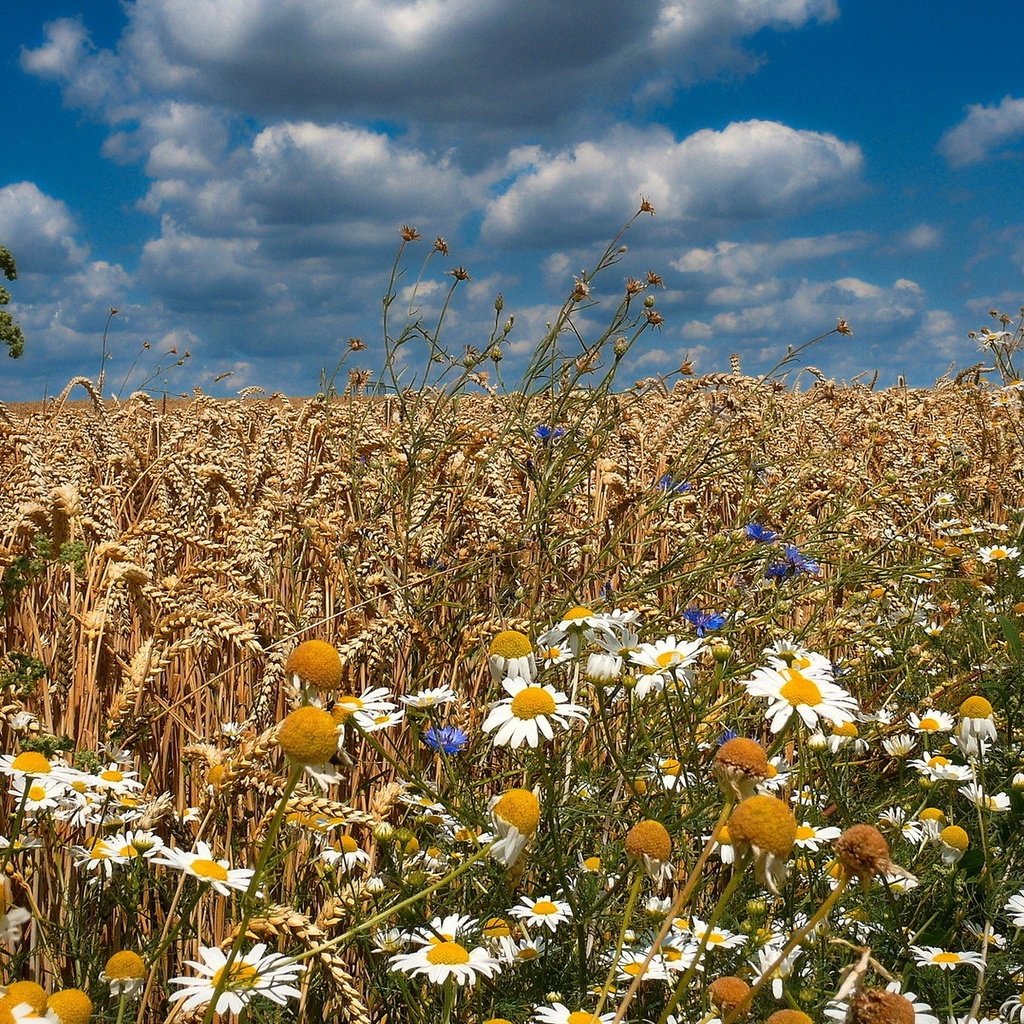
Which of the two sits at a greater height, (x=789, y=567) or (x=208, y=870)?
(x=789, y=567)

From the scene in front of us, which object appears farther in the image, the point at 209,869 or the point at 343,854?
the point at 343,854

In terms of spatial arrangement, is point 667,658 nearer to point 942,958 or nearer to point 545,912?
point 545,912

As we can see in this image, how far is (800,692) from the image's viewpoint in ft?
4.66

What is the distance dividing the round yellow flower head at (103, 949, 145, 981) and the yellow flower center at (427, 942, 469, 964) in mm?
381

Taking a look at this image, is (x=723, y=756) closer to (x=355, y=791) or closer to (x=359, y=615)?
(x=355, y=791)

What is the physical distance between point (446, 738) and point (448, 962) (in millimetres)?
648

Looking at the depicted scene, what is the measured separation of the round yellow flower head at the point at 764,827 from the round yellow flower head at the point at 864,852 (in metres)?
0.05

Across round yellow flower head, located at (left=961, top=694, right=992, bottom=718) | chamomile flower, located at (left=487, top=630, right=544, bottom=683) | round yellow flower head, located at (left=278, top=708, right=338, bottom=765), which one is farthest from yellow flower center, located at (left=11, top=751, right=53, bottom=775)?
round yellow flower head, located at (left=961, top=694, right=992, bottom=718)

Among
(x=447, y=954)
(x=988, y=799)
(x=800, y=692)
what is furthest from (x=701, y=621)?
(x=447, y=954)

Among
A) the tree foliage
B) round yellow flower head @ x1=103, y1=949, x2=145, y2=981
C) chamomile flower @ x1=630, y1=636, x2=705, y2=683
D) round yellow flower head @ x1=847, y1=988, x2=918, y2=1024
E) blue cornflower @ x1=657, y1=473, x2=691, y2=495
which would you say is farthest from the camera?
the tree foliage

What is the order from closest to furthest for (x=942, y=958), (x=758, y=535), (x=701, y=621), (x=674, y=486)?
(x=942, y=958), (x=701, y=621), (x=758, y=535), (x=674, y=486)

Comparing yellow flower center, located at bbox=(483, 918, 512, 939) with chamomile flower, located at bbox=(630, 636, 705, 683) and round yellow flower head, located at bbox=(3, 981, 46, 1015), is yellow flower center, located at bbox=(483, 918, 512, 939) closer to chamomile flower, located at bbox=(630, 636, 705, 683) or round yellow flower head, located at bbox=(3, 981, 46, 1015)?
chamomile flower, located at bbox=(630, 636, 705, 683)

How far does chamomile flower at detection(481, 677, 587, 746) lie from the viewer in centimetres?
146

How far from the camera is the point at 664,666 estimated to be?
1.75 metres
